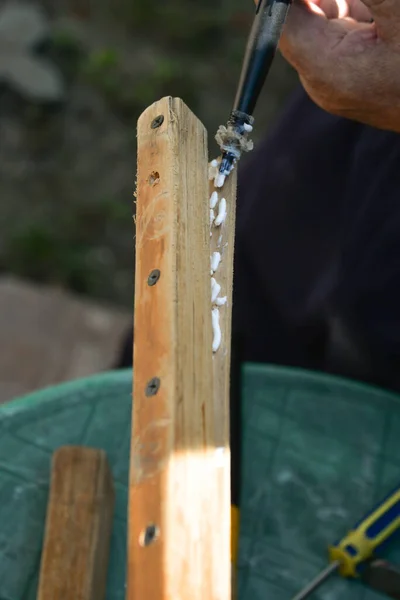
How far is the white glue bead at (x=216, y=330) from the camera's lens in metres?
0.44

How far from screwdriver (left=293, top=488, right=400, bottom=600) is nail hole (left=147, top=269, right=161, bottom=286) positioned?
35 cm

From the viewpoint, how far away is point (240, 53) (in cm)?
230

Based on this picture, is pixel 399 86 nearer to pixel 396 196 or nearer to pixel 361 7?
pixel 361 7

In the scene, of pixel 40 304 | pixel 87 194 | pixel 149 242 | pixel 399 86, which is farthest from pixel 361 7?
pixel 87 194

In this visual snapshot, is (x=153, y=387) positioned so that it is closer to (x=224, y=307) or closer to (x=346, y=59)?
(x=224, y=307)

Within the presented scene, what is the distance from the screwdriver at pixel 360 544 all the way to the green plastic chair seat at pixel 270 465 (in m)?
0.01

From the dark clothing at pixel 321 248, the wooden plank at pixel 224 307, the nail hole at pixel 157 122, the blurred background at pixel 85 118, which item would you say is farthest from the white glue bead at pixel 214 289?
the blurred background at pixel 85 118

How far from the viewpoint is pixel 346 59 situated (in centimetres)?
58

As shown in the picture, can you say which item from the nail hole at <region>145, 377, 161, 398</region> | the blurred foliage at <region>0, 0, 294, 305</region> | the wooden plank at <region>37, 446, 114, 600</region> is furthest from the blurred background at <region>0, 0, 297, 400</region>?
the nail hole at <region>145, 377, 161, 398</region>

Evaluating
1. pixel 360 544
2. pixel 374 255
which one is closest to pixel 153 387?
pixel 360 544

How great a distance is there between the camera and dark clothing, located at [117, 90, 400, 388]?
→ 2.80 ft

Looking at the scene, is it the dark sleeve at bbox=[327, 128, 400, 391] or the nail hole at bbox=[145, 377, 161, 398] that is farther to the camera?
the dark sleeve at bbox=[327, 128, 400, 391]

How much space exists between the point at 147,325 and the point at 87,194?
5.01ft

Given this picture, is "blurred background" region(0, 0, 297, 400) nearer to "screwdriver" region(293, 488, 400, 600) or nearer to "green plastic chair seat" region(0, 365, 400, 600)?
"green plastic chair seat" region(0, 365, 400, 600)
